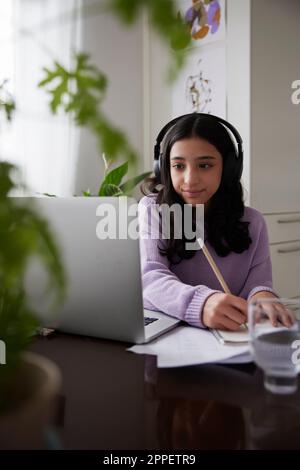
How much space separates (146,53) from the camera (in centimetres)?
277

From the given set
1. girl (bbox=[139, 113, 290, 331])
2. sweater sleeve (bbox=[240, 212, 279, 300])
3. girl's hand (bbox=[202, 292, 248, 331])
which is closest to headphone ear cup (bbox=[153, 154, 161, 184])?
girl (bbox=[139, 113, 290, 331])

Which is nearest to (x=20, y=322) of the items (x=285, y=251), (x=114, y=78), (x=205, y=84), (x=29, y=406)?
(x=29, y=406)

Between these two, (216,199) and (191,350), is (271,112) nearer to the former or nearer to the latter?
(216,199)

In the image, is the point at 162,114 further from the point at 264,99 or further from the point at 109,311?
the point at 109,311

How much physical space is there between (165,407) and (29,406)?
0.85ft

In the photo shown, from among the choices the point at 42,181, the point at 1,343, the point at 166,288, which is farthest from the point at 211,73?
the point at 1,343

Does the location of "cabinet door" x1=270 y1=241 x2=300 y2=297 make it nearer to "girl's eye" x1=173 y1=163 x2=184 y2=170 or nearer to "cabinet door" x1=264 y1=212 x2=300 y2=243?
"cabinet door" x1=264 y1=212 x2=300 y2=243

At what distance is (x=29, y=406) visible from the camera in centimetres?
28

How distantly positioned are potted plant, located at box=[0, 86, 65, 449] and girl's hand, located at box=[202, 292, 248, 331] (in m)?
0.49

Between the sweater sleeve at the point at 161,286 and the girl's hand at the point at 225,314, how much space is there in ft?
0.09

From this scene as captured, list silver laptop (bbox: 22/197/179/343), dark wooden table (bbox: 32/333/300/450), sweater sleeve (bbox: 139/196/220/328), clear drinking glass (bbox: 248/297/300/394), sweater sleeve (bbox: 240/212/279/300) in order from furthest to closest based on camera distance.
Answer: sweater sleeve (bbox: 240/212/279/300)
sweater sleeve (bbox: 139/196/220/328)
silver laptop (bbox: 22/197/179/343)
clear drinking glass (bbox: 248/297/300/394)
dark wooden table (bbox: 32/333/300/450)

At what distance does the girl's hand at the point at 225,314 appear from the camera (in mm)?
771

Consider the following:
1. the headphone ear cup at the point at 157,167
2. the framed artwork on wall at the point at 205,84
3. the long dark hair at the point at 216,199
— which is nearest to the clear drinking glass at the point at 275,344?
the long dark hair at the point at 216,199

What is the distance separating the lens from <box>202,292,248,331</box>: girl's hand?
2.53 ft
